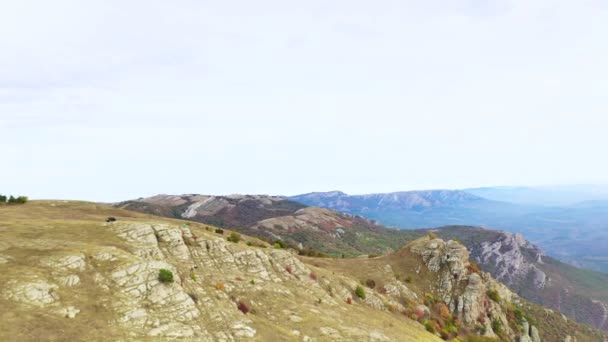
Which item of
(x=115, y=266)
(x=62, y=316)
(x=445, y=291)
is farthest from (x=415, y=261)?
(x=62, y=316)

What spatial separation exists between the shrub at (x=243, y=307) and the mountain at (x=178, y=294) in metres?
0.12

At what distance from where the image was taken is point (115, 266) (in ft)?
115

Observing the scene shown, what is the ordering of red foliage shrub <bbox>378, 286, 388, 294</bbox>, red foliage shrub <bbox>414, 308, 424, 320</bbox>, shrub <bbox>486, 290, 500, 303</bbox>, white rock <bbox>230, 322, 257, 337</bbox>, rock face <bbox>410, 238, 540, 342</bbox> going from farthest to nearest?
shrub <bbox>486, 290, 500, 303</bbox>, rock face <bbox>410, 238, 540, 342</bbox>, red foliage shrub <bbox>378, 286, 388, 294</bbox>, red foliage shrub <bbox>414, 308, 424, 320</bbox>, white rock <bbox>230, 322, 257, 337</bbox>

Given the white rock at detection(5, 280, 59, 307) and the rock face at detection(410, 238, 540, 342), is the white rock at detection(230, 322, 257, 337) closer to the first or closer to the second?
the white rock at detection(5, 280, 59, 307)

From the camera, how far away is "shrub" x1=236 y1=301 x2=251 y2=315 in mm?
35906

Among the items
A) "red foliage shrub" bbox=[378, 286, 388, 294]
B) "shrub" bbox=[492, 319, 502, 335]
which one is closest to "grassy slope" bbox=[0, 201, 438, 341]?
"red foliage shrub" bbox=[378, 286, 388, 294]

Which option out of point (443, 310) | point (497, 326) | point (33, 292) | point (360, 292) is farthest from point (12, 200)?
point (497, 326)

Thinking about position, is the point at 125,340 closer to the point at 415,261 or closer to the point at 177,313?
the point at 177,313

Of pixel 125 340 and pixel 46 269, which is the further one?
pixel 46 269

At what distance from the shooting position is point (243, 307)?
36.2 meters

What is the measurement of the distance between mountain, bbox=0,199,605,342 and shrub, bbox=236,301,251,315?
0.12 m

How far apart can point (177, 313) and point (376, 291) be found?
3925 centimetres

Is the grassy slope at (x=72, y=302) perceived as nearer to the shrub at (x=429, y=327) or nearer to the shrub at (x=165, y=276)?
the shrub at (x=429, y=327)

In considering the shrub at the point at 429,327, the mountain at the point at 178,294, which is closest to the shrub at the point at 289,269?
the mountain at the point at 178,294
